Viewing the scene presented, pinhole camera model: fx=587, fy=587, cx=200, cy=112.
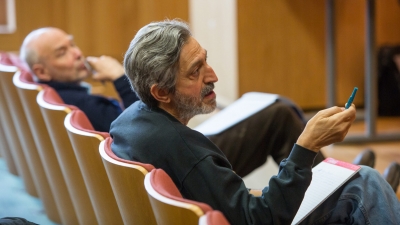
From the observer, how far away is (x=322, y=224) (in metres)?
1.39

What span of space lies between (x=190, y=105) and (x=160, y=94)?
7 cm

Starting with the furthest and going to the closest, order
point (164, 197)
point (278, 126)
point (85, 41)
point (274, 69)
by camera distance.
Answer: point (274, 69)
point (85, 41)
point (278, 126)
point (164, 197)

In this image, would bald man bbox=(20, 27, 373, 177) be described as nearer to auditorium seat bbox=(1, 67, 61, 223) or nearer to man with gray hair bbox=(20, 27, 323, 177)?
man with gray hair bbox=(20, 27, 323, 177)

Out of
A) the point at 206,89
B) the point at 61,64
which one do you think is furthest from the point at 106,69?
the point at 206,89

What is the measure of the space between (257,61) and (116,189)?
121 inches

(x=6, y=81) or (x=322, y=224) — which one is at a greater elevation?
(x=6, y=81)

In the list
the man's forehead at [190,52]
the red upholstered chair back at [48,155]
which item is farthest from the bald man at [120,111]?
the man's forehead at [190,52]

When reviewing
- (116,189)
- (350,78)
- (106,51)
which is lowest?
(350,78)

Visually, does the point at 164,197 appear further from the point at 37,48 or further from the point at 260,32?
the point at 260,32

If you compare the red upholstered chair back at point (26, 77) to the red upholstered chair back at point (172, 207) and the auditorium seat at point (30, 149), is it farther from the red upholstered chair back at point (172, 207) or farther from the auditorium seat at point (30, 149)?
the red upholstered chair back at point (172, 207)

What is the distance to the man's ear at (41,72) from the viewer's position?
2.30 metres

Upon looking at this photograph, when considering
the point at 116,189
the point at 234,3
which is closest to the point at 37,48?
the point at 116,189

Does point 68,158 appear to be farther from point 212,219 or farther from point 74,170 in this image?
point 212,219

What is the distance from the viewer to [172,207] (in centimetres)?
88
